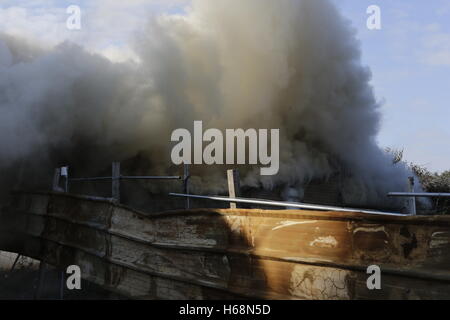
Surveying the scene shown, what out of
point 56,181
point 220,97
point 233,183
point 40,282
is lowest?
point 40,282

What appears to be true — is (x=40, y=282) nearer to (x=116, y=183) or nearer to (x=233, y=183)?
(x=116, y=183)

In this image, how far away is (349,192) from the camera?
37.5 ft

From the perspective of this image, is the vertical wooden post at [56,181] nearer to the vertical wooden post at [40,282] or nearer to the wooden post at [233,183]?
the vertical wooden post at [40,282]

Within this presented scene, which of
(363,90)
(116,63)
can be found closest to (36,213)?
(116,63)

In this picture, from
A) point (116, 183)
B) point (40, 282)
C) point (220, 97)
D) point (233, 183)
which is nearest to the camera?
point (233, 183)

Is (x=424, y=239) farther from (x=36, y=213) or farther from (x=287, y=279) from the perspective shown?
(x=36, y=213)

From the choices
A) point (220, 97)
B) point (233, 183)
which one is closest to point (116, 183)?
point (233, 183)

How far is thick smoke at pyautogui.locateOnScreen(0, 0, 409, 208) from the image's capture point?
707 cm

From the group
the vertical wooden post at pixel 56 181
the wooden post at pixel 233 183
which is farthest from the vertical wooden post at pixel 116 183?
the wooden post at pixel 233 183

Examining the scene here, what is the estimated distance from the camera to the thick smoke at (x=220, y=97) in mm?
7066

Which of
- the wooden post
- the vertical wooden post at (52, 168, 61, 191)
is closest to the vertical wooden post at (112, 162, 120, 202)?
the vertical wooden post at (52, 168, 61, 191)

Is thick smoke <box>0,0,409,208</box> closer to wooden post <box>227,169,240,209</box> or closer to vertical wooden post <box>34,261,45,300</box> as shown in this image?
vertical wooden post <box>34,261,45,300</box>

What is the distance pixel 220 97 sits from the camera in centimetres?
934

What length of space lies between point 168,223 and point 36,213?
2.90 m
